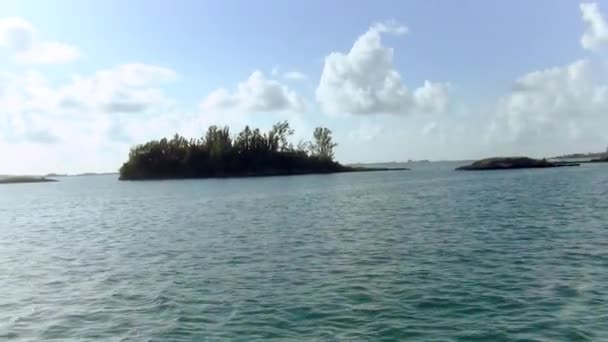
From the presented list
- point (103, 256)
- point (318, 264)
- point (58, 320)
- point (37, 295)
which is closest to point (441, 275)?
point (318, 264)

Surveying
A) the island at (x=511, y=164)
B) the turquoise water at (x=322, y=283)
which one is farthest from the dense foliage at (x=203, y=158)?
the turquoise water at (x=322, y=283)

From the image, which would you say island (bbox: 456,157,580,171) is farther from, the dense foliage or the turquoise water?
the turquoise water

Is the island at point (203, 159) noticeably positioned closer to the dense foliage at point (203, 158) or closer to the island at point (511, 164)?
the dense foliage at point (203, 158)

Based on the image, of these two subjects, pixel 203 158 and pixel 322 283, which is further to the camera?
pixel 203 158

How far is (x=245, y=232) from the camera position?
118 feet

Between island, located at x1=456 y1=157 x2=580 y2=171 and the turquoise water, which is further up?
island, located at x1=456 y1=157 x2=580 y2=171

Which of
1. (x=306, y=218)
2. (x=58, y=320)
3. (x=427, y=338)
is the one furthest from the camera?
(x=306, y=218)

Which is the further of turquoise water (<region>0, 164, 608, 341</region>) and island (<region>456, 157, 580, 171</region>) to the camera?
island (<region>456, 157, 580, 171</region>)

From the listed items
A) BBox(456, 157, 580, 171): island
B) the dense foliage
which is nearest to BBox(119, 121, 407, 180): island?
the dense foliage

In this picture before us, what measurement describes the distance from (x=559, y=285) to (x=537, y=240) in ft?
33.7

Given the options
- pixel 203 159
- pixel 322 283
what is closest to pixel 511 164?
pixel 203 159

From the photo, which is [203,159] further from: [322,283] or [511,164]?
[322,283]

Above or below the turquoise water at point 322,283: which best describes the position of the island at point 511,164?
above

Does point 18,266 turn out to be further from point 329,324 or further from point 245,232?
point 329,324
